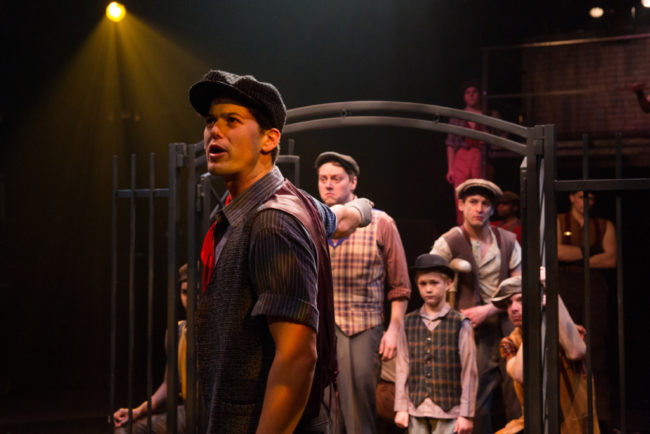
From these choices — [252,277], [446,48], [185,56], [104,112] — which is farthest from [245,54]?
[252,277]

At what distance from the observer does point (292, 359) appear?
1.44m

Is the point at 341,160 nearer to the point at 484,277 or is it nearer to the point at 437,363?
the point at 484,277

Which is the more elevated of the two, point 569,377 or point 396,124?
point 396,124

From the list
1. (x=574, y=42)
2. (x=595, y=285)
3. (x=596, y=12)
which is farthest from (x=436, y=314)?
(x=596, y=12)

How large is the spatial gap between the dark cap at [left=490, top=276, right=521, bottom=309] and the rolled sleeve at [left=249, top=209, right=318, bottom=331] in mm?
2816

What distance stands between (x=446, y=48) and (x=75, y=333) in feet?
17.1

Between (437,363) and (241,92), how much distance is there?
286 centimetres

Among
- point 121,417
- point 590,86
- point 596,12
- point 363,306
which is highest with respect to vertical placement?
point 596,12

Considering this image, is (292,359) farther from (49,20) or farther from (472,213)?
(49,20)

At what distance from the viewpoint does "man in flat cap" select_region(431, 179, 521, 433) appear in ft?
14.4

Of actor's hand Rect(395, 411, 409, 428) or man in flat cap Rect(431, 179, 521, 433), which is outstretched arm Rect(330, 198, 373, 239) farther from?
man in flat cap Rect(431, 179, 521, 433)

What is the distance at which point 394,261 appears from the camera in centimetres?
452

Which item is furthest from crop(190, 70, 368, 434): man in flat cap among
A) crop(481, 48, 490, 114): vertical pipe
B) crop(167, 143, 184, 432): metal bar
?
crop(481, 48, 490, 114): vertical pipe

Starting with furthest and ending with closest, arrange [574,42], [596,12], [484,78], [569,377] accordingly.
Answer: [596,12] → [574,42] → [484,78] → [569,377]
